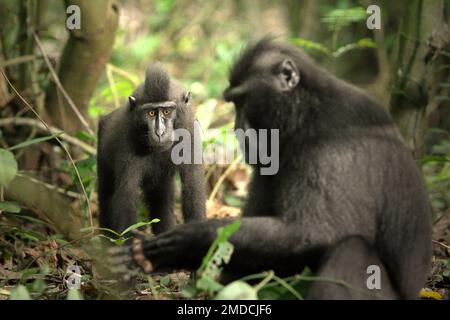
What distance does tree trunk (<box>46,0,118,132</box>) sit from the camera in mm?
8594

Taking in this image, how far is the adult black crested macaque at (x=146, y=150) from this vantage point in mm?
7551

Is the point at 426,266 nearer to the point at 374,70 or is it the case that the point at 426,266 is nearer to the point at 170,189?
the point at 170,189

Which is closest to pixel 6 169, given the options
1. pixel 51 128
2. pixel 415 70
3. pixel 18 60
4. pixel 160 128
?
pixel 160 128

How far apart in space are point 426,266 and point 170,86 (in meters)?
3.85

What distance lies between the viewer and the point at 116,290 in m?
5.61

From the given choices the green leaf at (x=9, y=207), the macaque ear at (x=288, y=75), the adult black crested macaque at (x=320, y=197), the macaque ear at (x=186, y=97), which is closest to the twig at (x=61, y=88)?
the macaque ear at (x=186, y=97)

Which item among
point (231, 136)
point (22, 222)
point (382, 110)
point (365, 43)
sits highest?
point (365, 43)

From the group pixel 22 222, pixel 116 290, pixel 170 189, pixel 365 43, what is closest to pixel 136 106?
pixel 170 189

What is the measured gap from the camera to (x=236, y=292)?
432 centimetres

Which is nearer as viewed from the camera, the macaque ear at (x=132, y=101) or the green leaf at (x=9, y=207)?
the green leaf at (x=9, y=207)

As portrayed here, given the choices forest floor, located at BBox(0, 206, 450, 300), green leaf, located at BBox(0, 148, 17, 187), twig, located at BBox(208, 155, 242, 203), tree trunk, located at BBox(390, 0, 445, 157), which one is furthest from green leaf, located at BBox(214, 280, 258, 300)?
twig, located at BBox(208, 155, 242, 203)

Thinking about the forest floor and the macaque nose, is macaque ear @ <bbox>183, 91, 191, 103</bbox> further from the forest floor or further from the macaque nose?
the forest floor

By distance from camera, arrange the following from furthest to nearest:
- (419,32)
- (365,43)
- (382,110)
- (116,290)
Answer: (365,43)
(419,32)
(116,290)
(382,110)

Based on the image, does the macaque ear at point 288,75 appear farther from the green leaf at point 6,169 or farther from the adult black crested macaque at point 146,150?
the adult black crested macaque at point 146,150
